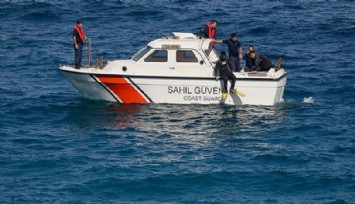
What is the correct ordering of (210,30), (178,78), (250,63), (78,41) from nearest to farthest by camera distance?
1. (178,78)
2. (250,63)
3. (78,41)
4. (210,30)

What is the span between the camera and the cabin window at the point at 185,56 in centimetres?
3947

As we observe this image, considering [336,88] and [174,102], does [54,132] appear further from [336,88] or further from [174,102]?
[336,88]

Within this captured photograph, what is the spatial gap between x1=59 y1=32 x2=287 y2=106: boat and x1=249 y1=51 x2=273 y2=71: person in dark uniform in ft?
0.79

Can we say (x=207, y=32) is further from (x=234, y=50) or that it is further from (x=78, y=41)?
(x=78, y=41)

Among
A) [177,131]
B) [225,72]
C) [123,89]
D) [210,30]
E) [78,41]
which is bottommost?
[177,131]

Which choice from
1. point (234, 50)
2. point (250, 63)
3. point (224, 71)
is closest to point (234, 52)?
point (234, 50)

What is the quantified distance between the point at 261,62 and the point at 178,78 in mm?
3388

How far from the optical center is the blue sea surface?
31.2 meters

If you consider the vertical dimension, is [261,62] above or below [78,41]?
below

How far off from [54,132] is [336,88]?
12639mm

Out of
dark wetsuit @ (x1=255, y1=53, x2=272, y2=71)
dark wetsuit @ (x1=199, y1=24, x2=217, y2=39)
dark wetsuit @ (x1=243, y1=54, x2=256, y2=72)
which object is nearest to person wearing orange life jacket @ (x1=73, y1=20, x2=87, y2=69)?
dark wetsuit @ (x1=199, y1=24, x2=217, y2=39)

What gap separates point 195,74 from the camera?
129 ft

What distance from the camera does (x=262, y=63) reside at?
39750mm

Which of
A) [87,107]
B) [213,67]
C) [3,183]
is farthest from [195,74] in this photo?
[3,183]
